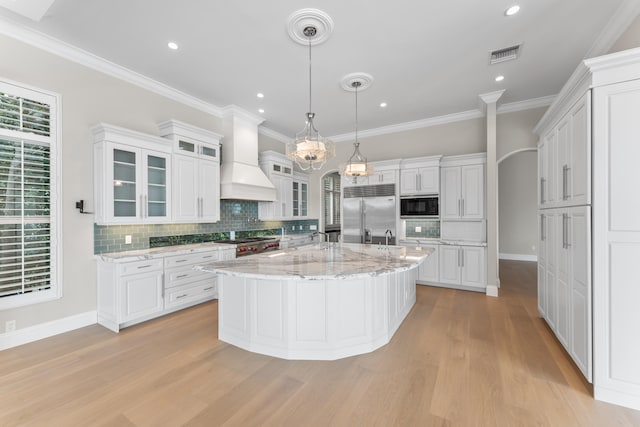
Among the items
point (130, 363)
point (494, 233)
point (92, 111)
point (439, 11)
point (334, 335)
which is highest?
point (439, 11)

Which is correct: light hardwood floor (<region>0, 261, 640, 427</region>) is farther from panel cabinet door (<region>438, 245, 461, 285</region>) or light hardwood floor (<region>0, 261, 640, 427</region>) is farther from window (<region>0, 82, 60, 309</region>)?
panel cabinet door (<region>438, 245, 461, 285</region>)

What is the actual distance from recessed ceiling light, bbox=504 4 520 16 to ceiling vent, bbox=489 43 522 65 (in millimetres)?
677

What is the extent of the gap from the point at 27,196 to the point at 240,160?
2.80 metres

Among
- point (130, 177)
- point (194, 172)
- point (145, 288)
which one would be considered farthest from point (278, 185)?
point (145, 288)

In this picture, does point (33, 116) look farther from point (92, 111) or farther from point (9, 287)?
point (9, 287)

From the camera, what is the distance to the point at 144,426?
174 cm

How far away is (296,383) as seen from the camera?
218 centimetres

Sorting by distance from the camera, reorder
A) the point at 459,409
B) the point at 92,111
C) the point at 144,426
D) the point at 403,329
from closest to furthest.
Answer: the point at 144,426 → the point at 459,409 → the point at 403,329 → the point at 92,111

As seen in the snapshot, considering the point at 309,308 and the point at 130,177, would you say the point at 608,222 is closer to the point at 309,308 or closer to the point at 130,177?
the point at 309,308

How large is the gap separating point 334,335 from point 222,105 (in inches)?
168

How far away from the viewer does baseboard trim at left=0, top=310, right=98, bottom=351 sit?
2.76 m

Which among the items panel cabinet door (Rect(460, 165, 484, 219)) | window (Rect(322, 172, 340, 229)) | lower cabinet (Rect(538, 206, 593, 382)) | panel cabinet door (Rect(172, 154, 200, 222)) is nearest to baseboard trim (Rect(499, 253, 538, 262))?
panel cabinet door (Rect(460, 165, 484, 219))

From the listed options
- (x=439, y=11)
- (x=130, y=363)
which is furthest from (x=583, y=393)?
(x=130, y=363)

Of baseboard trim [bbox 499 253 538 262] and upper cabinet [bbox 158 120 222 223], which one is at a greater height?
upper cabinet [bbox 158 120 222 223]
